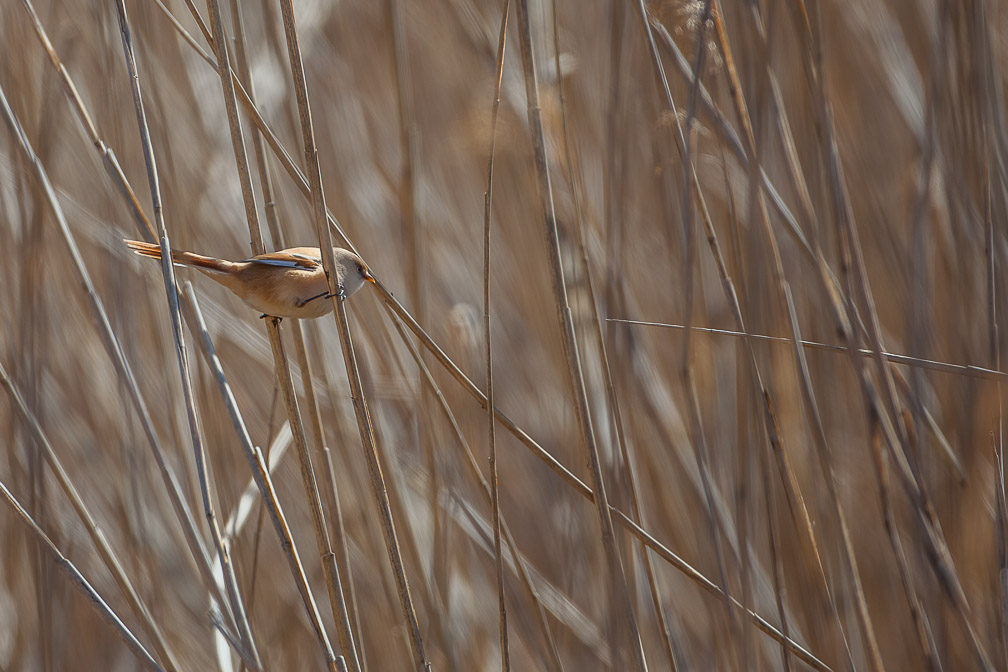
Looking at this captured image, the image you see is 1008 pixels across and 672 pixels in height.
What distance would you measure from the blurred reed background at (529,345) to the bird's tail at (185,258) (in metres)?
0.04

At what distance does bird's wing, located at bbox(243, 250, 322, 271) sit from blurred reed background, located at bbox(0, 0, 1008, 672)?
5 centimetres

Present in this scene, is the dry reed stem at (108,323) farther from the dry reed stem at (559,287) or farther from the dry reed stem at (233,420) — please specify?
the dry reed stem at (559,287)

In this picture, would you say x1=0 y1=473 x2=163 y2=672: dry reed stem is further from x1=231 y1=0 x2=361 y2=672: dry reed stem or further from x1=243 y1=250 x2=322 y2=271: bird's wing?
x1=243 y1=250 x2=322 y2=271: bird's wing

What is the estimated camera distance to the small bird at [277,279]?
3.11 ft

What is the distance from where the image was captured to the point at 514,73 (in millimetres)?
1799

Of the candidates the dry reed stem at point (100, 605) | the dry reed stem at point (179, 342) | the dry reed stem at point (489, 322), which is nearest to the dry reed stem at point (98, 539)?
the dry reed stem at point (100, 605)

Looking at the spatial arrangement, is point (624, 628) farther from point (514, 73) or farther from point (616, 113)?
point (514, 73)

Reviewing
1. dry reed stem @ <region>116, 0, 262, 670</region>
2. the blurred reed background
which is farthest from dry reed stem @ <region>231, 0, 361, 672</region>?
dry reed stem @ <region>116, 0, 262, 670</region>

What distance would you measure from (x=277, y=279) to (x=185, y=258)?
0.11 metres

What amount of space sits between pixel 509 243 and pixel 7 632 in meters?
1.30

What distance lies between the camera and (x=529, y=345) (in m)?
2.07

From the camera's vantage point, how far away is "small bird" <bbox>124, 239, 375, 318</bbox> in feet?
3.11

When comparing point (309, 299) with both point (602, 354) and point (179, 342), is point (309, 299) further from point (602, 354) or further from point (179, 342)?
point (602, 354)

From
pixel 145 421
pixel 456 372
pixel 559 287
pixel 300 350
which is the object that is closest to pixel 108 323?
pixel 145 421
